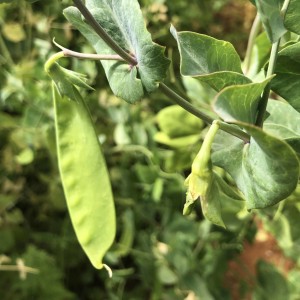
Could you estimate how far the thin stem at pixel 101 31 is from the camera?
32 cm

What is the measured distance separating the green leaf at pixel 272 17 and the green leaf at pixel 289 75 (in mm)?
31

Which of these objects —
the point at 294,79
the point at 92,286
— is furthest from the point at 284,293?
the point at 294,79

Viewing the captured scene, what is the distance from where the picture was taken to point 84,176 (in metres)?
0.51

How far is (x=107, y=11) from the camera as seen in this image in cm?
40

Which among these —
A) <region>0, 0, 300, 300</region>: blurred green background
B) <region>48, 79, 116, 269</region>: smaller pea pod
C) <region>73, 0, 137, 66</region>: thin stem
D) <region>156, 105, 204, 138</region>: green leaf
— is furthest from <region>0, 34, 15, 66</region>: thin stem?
<region>73, 0, 137, 66</region>: thin stem

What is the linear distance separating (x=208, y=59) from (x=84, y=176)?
203mm

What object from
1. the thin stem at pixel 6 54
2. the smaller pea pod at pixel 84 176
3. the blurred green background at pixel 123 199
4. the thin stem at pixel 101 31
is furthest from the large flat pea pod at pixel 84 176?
the thin stem at pixel 6 54

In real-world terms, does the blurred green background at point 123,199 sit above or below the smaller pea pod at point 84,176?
below

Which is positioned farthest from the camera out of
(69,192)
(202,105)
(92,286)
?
(92,286)

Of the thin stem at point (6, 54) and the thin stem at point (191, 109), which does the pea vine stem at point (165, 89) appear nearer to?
the thin stem at point (191, 109)

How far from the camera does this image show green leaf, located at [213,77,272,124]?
0.29 metres

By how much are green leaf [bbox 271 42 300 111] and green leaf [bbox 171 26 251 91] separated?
1.4 inches

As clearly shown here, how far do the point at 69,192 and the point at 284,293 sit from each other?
500mm

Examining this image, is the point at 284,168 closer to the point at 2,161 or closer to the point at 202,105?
the point at 202,105
